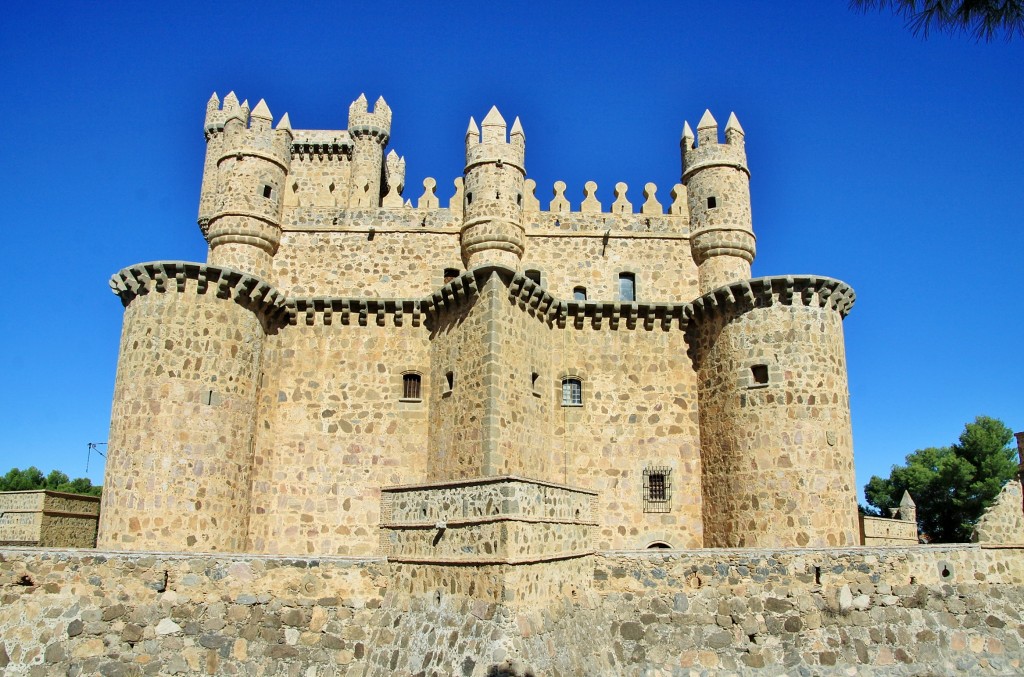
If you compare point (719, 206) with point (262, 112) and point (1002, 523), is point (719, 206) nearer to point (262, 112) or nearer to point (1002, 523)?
point (1002, 523)

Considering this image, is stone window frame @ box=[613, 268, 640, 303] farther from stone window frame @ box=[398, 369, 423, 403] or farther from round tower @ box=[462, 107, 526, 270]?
stone window frame @ box=[398, 369, 423, 403]

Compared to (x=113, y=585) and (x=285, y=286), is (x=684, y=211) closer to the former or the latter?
(x=285, y=286)

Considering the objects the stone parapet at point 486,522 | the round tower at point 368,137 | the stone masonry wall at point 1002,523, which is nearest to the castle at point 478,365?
the stone parapet at point 486,522

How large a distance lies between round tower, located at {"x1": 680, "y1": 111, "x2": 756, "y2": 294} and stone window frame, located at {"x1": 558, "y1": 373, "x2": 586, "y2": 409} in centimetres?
436

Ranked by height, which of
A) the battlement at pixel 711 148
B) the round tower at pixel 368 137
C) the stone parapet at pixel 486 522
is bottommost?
the stone parapet at pixel 486 522

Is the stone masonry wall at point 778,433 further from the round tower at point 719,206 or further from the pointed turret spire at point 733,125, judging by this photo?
the pointed turret spire at point 733,125

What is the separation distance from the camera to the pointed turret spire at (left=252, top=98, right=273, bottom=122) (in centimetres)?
2175

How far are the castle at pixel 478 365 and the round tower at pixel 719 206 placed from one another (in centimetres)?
6

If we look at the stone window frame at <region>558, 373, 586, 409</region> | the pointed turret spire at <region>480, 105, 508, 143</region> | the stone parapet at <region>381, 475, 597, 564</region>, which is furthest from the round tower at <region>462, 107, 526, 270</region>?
the stone parapet at <region>381, 475, 597, 564</region>

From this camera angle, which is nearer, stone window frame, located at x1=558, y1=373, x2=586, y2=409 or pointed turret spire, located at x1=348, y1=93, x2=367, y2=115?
stone window frame, located at x1=558, y1=373, x2=586, y2=409

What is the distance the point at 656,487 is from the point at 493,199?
857cm

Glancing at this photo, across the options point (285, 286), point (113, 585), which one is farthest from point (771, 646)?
point (285, 286)

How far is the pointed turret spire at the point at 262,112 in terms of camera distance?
71.4ft

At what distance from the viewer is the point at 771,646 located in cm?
1327
